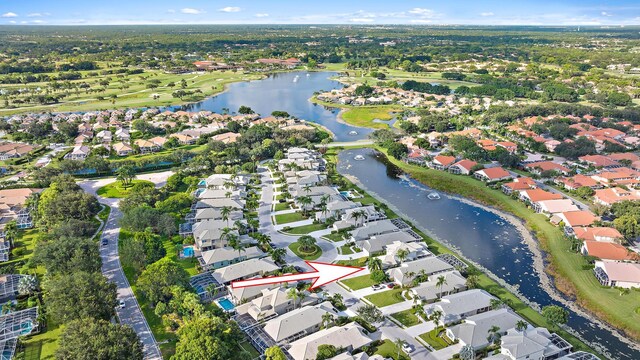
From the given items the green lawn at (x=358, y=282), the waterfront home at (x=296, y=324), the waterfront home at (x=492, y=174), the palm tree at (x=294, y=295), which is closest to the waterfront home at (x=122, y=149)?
the palm tree at (x=294, y=295)

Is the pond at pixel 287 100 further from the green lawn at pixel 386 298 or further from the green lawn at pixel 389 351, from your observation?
the green lawn at pixel 389 351

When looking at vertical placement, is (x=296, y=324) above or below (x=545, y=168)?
below

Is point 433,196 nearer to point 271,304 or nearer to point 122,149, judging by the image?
point 271,304

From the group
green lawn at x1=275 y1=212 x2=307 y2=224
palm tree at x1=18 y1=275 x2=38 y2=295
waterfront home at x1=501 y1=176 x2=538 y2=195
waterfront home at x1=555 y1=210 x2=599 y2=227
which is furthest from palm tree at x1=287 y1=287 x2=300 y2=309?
waterfront home at x1=501 y1=176 x2=538 y2=195

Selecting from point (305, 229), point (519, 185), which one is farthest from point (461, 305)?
point (519, 185)

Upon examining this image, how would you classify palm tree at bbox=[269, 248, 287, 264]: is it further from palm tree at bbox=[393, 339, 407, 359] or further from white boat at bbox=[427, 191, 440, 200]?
white boat at bbox=[427, 191, 440, 200]

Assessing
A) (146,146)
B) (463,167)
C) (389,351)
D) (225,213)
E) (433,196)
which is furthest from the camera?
(146,146)

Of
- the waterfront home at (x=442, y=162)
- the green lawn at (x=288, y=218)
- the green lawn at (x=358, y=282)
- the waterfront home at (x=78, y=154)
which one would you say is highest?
the waterfront home at (x=78, y=154)
